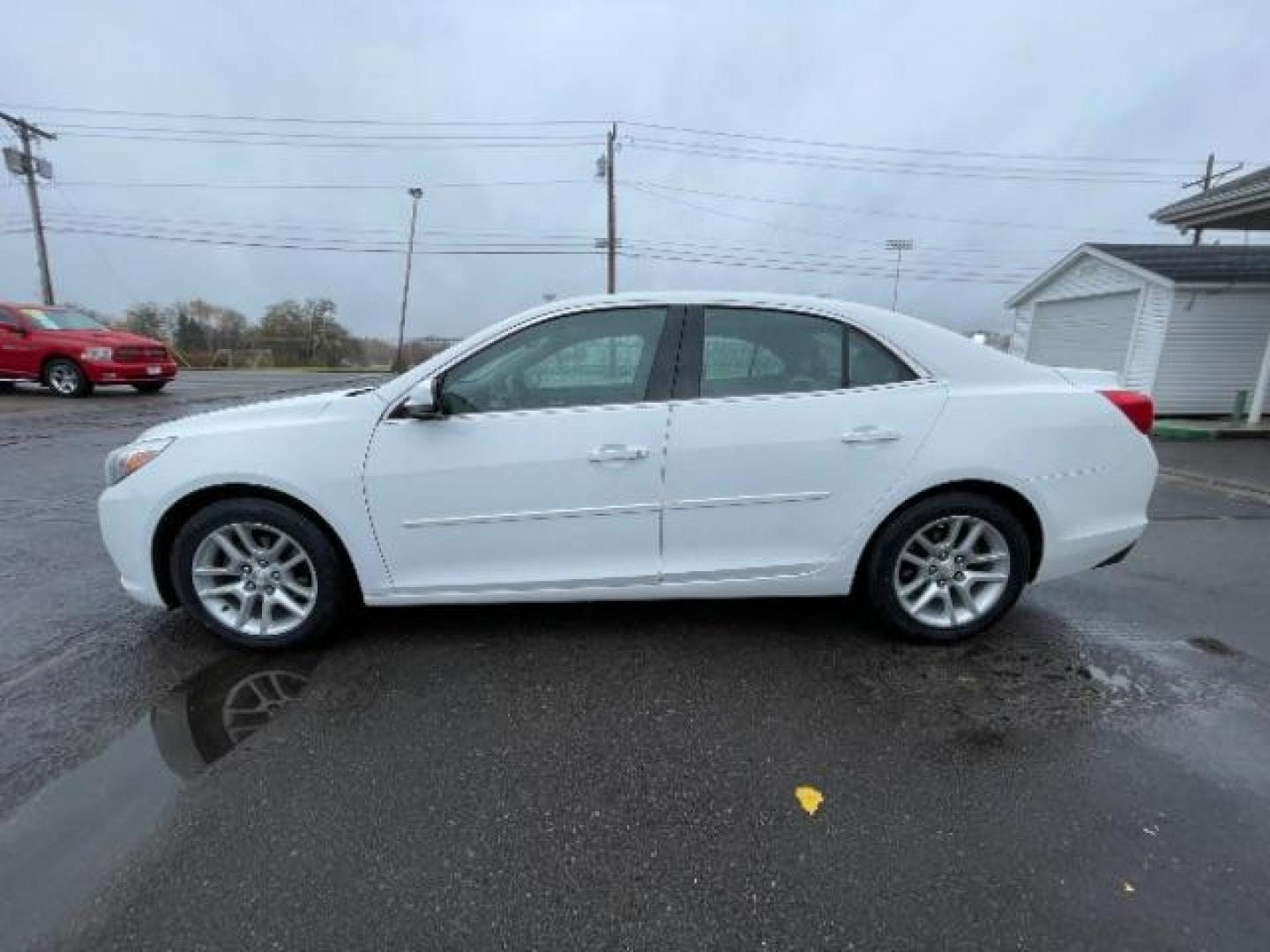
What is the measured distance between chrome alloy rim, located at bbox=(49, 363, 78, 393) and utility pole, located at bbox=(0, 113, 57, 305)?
21.2m

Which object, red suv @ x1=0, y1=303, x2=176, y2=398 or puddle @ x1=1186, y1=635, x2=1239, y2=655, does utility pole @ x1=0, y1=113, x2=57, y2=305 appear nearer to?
red suv @ x1=0, y1=303, x2=176, y2=398

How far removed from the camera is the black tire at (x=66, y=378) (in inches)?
506

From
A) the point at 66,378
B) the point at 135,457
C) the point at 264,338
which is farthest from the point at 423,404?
the point at 264,338

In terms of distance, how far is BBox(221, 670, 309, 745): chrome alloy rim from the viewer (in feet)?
8.41

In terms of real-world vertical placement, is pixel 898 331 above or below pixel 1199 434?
above

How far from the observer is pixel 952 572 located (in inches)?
125

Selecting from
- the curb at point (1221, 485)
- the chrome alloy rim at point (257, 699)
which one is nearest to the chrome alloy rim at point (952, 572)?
the chrome alloy rim at point (257, 699)

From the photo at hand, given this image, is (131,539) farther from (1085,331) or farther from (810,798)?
(1085,331)

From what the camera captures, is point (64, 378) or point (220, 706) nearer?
point (220, 706)

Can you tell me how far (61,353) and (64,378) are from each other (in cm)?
55

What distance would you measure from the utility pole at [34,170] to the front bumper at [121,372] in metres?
21.5

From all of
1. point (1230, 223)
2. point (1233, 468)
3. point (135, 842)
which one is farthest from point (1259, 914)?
point (1230, 223)

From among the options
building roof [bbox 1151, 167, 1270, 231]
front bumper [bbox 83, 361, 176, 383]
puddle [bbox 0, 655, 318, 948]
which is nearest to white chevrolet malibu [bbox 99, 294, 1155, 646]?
puddle [bbox 0, 655, 318, 948]

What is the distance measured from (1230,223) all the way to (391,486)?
1515 centimetres
